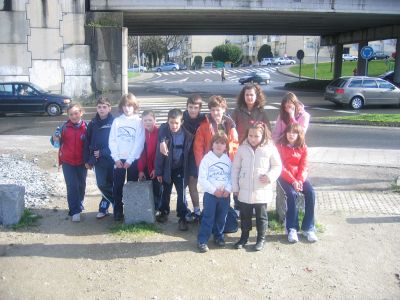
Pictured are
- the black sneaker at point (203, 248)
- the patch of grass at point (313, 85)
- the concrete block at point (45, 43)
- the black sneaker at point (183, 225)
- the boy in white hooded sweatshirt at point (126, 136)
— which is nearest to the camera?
the black sneaker at point (203, 248)

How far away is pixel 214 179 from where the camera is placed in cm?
495

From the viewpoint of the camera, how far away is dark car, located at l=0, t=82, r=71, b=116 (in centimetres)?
1823

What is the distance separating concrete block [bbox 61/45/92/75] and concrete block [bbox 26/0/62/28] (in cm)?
128

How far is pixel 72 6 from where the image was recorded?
838 inches

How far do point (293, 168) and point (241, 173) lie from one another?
0.76 m

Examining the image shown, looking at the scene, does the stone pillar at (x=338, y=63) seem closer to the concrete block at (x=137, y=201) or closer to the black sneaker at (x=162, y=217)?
the black sneaker at (x=162, y=217)

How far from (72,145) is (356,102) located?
1838cm

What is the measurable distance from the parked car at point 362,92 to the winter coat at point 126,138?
17743mm

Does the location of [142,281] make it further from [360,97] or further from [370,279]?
[360,97]

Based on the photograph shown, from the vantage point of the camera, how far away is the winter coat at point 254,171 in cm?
481

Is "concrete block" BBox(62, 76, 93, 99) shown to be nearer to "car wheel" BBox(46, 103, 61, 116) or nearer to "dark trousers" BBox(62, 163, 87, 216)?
"car wheel" BBox(46, 103, 61, 116)

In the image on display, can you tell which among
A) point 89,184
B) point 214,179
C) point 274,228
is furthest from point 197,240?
point 89,184

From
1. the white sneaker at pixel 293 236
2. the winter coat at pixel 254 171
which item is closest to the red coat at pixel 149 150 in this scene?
the winter coat at pixel 254 171

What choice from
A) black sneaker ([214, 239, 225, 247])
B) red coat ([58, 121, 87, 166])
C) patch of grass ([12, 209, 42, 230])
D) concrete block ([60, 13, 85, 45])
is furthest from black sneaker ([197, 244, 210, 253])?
concrete block ([60, 13, 85, 45])
